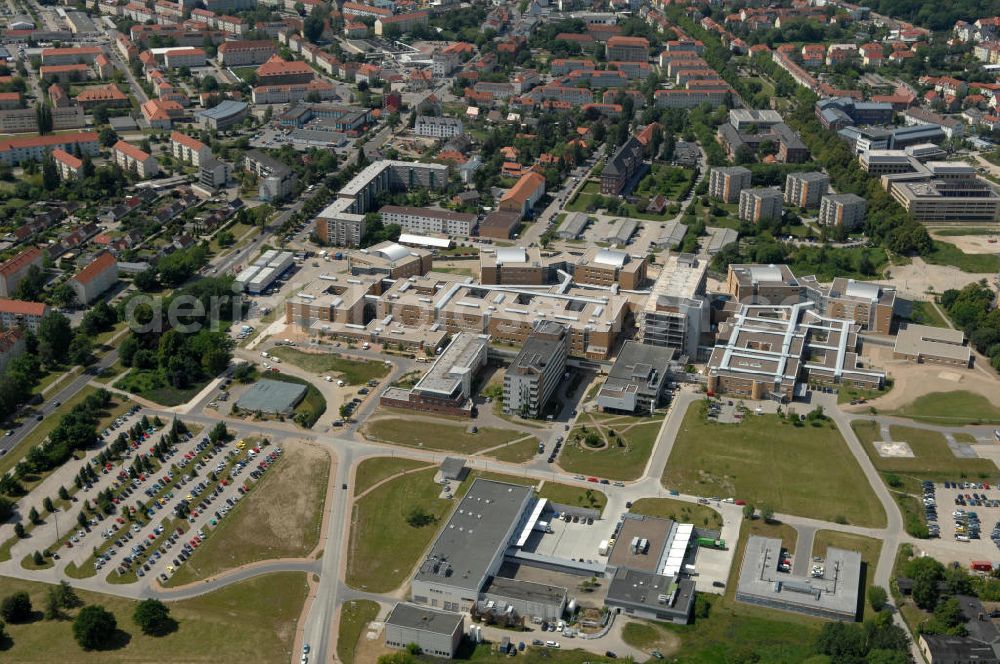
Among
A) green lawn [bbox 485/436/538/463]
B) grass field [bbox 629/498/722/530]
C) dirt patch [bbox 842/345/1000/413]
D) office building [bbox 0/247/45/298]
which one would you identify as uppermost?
office building [bbox 0/247/45/298]

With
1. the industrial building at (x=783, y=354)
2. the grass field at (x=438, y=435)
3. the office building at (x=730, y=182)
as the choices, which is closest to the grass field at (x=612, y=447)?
the grass field at (x=438, y=435)

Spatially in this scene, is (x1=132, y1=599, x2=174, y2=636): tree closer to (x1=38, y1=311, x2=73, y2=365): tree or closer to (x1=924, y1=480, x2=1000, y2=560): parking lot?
(x1=38, y1=311, x2=73, y2=365): tree

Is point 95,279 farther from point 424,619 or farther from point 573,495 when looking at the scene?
point 424,619

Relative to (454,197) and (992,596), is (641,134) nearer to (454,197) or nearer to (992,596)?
(454,197)

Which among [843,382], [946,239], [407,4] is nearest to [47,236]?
[843,382]

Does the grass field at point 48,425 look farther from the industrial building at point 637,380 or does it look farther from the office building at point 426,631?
the industrial building at point 637,380

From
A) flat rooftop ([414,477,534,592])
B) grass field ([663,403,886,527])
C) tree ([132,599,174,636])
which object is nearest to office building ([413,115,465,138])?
grass field ([663,403,886,527])
